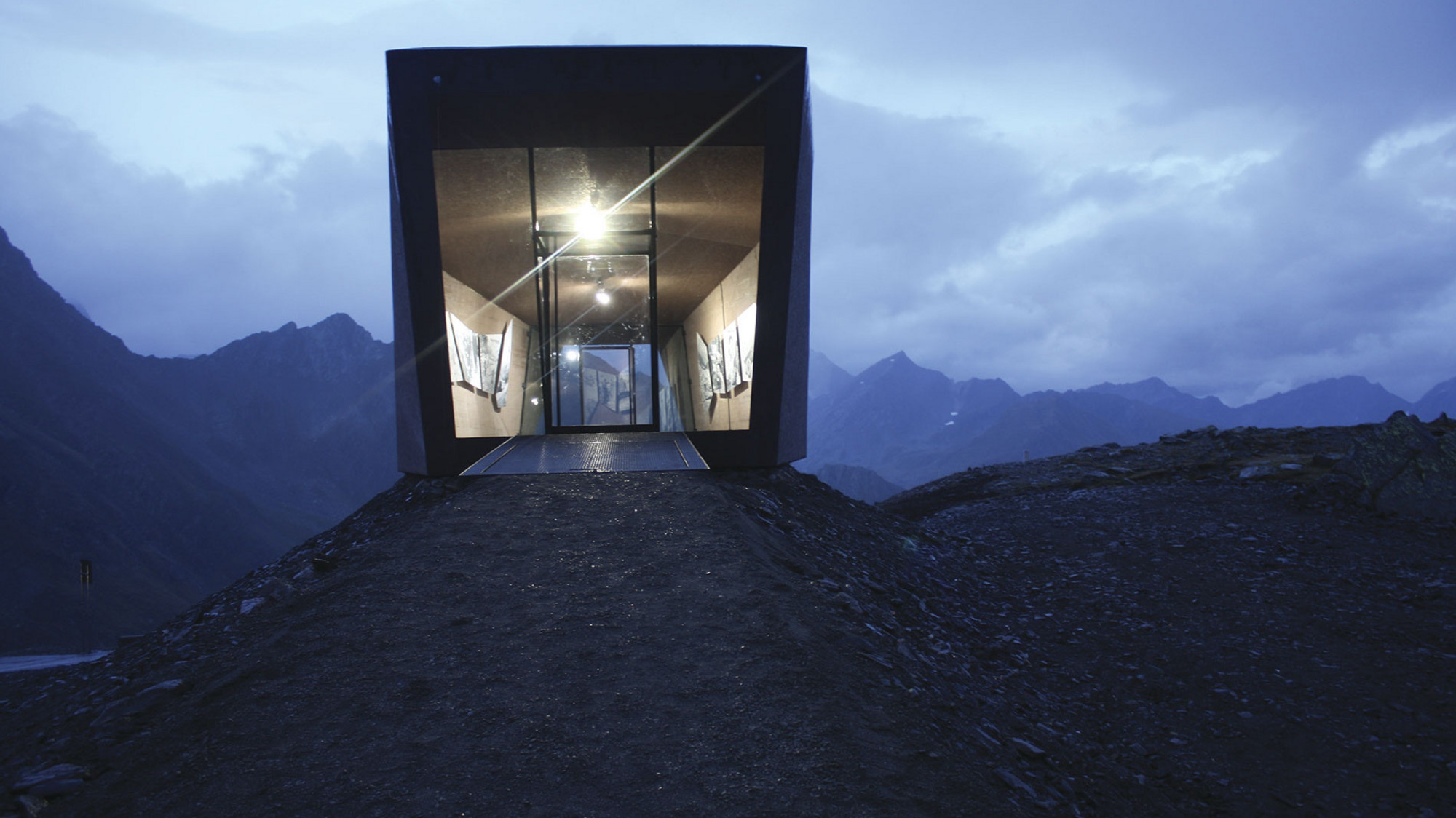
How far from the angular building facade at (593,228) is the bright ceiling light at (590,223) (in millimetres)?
43

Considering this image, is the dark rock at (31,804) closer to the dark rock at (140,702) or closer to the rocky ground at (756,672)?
the rocky ground at (756,672)

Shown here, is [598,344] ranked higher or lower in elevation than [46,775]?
higher

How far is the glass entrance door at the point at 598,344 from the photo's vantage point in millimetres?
14180

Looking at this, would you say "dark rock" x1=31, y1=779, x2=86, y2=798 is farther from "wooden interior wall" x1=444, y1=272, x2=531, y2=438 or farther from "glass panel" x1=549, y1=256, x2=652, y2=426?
"glass panel" x1=549, y1=256, x2=652, y2=426

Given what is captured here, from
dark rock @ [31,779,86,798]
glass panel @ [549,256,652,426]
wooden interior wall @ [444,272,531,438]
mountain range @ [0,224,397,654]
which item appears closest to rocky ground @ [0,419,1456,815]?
dark rock @ [31,779,86,798]

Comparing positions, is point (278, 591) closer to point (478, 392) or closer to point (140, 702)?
point (140, 702)

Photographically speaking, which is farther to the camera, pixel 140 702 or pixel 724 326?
pixel 724 326

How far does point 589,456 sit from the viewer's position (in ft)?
33.6

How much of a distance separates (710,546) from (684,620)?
143 centimetres

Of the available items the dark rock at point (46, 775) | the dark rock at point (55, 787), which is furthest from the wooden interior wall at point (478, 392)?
the dark rock at point (55, 787)

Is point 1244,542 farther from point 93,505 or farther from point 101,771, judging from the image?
point 93,505

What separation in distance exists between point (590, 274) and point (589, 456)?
6.50m

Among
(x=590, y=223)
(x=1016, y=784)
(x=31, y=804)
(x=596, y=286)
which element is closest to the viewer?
(x=31, y=804)

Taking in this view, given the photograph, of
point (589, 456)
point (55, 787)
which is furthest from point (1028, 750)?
point (589, 456)
